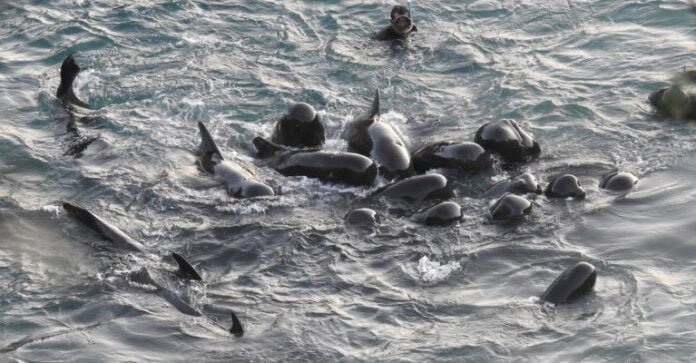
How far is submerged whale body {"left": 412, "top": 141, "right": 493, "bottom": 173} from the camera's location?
32.6 ft

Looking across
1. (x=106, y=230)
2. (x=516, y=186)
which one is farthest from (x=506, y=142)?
(x=106, y=230)

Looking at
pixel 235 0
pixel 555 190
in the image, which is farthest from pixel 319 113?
pixel 235 0

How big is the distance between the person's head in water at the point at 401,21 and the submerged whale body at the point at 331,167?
3.42 meters

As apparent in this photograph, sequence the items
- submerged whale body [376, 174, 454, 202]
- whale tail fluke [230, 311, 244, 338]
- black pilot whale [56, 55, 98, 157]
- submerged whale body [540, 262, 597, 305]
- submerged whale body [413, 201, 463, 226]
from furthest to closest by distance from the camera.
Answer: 1. black pilot whale [56, 55, 98, 157]
2. submerged whale body [376, 174, 454, 202]
3. submerged whale body [413, 201, 463, 226]
4. submerged whale body [540, 262, 597, 305]
5. whale tail fluke [230, 311, 244, 338]

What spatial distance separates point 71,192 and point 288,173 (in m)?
2.11

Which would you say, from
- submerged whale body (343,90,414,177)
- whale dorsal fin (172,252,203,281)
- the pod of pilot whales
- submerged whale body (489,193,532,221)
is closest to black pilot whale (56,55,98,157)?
the pod of pilot whales

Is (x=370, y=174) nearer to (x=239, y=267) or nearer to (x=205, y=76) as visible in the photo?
(x=239, y=267)

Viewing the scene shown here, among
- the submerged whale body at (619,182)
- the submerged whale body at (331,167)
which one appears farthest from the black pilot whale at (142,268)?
the submerged whale body at (619,182)

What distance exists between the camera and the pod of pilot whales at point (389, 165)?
9.09 meters

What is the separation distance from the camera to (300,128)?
10562 millimetres

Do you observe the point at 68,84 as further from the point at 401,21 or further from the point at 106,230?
the point at 401,21

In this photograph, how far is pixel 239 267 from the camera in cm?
863

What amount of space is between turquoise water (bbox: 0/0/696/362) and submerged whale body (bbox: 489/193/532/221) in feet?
0.37

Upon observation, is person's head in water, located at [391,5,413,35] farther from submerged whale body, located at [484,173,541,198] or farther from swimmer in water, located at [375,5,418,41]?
submerged whale body, located at [484,173,541,198]
